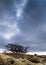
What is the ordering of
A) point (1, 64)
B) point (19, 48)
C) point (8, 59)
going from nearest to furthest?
point (1, 64)
point (8, 59)
point (19, 48)

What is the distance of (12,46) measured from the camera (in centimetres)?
7225

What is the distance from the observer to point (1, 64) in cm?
2920

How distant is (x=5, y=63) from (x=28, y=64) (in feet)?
13.3

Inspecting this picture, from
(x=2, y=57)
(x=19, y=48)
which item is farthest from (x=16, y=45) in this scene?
(x=2, y=57)

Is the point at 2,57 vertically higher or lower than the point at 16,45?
lower

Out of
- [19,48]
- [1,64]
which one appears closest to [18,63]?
[1,64]

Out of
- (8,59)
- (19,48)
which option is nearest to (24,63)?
(8,59)

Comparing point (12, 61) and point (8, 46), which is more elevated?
point (8, 46)

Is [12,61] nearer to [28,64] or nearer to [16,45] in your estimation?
→ [28,64]

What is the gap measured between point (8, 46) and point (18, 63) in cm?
4265

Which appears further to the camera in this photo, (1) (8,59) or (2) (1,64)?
(1) (8,59)

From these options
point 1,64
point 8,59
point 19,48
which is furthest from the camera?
point 19,48

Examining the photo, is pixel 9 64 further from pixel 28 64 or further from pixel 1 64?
pixel 28 64

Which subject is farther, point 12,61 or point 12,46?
point 12,46
